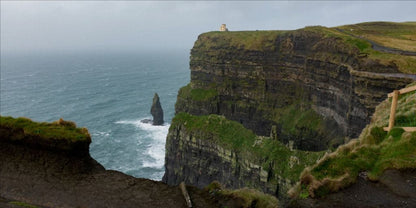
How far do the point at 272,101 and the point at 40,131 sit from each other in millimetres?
64095

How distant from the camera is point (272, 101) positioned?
7581 cm

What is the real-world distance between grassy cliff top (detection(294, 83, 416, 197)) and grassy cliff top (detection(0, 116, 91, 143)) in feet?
44.5

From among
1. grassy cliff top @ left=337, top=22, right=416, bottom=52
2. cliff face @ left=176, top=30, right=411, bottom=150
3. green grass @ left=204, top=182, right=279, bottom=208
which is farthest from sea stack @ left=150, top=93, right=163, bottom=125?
green grass @ left=204, top=182, right=279, bottom=208

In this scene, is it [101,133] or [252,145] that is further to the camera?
[101,133]

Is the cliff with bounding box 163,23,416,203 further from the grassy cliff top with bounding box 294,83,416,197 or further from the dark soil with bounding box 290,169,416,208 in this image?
the dark soil with bounding box 290,169,416,208

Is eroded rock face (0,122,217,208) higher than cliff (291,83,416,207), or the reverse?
cliff (291,83,416,207)

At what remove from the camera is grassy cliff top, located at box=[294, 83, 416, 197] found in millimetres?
12930

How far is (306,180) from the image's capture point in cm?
1352

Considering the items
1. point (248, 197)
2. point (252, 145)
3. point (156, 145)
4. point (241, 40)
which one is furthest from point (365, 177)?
point (156, 145)

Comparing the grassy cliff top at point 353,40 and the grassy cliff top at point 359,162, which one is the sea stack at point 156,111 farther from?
the grassy cliff top at point 359,162

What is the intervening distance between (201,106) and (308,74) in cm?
3033

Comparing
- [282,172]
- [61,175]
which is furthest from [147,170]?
[61,175]

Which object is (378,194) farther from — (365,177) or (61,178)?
(61,178)

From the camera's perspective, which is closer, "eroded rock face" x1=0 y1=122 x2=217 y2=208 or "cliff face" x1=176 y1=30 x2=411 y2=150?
"eroded rock face" x1=0 y1=122 x2=217 y2=208
